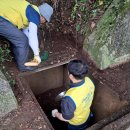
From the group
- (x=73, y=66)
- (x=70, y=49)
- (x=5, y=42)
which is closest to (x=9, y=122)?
(x=73, y=66)

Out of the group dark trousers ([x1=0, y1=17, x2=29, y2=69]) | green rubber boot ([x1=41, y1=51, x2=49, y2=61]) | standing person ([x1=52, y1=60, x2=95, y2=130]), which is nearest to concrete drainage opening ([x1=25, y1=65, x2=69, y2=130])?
green rubber boot ([x1=41, y1=51, x2=49, y2=61])

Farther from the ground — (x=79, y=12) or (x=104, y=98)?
(x=79, y=12)

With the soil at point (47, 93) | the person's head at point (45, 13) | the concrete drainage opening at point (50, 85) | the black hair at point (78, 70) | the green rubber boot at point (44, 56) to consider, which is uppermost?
the person's head at point (45, 13)

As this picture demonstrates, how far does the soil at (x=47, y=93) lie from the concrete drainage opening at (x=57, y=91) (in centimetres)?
7

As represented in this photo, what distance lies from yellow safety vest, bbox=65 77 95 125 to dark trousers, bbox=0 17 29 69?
1118 millimetres

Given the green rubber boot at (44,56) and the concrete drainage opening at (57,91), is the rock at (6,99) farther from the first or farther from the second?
the green rubber boot at (44,56)

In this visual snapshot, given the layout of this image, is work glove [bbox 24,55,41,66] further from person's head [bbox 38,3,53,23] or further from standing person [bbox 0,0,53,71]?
person's head [bbox 38,3,53,23]

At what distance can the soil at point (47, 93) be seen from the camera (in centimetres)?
384

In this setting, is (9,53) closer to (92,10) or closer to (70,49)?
(70,49)

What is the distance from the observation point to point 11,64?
4734 mm

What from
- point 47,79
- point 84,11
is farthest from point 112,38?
point 47,79

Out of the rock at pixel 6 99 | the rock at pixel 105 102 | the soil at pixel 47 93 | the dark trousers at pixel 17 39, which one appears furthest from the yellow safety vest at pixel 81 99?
the dark trousers at pixel 17 39

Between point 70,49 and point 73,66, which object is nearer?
point 73,66

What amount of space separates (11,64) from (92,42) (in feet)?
4.77
